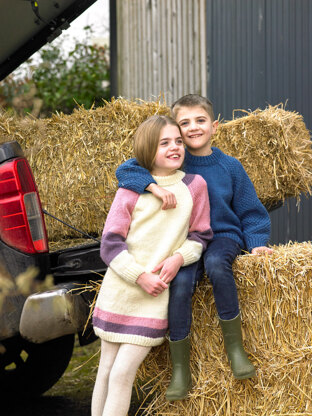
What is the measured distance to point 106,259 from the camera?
2.61m

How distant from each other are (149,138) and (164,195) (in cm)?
28

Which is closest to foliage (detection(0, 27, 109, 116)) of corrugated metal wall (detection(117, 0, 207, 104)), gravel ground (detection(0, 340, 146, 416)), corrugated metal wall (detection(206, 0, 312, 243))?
corrugated metal wall (detection(117, 0, 207, 104))

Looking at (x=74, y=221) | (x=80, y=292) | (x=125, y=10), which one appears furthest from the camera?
(x=125, y=10)

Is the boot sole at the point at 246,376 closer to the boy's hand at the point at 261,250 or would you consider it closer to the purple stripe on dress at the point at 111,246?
the boy's hand at the point at 261,250

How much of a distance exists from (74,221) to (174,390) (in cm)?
137

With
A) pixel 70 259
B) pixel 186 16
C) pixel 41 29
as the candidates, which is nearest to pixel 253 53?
pixel 186 16

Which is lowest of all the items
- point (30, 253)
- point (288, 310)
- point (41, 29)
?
point (288, 310)

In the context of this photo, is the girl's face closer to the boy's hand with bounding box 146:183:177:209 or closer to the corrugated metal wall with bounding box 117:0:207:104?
the boy's hand with bounding box 146:183:177:209

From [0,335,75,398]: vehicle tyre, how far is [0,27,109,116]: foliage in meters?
5.83

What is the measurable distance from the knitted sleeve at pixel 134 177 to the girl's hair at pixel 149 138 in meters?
0.05

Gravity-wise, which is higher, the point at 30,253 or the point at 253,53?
the point at 253,53

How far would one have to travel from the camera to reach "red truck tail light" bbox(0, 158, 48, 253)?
9.26 feet

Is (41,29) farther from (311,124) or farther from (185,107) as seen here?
(311,124)

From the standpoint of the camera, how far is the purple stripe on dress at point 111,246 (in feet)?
8.49
